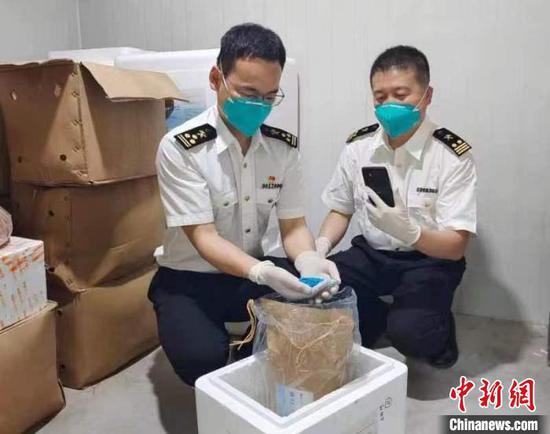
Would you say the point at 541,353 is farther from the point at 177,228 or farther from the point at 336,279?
the point at 177,228

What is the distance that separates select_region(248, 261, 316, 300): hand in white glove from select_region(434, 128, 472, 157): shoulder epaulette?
702mm

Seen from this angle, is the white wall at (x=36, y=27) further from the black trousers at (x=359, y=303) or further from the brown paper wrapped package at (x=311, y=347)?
the brown paper wrapped package at (x=311, y=347)

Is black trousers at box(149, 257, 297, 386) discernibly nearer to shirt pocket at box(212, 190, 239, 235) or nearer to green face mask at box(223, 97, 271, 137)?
shirt pocket at box(212, 190, 239, 235)

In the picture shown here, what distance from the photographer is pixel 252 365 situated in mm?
1057

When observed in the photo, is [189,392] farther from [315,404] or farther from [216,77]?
[216,77]

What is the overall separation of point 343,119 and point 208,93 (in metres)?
0.53

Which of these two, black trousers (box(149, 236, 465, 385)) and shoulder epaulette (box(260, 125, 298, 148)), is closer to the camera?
black trousers (box(149, 236, 465, 385))

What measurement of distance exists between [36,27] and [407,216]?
1804mm

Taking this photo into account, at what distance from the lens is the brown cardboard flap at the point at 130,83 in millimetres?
1315

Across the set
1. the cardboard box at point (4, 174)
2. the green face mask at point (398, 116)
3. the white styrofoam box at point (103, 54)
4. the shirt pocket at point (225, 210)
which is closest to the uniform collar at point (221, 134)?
the shirt pocket at point (225, 210)

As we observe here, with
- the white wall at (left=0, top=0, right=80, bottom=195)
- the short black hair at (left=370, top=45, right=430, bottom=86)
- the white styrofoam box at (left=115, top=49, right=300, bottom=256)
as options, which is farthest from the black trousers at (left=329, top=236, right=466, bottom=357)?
the white wall at (left=0, top=0, right=80, bottom=195)

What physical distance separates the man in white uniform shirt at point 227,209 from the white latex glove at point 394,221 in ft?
0.62

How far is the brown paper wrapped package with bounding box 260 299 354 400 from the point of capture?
98cm

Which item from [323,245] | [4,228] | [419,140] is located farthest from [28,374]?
[419,140]
